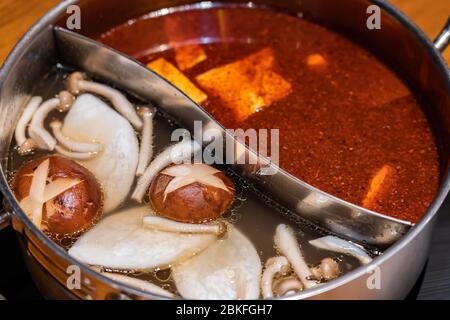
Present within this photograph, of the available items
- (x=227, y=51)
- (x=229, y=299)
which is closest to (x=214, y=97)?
(x=227, y=51)

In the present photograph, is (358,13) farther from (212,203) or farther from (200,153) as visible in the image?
(212,203)

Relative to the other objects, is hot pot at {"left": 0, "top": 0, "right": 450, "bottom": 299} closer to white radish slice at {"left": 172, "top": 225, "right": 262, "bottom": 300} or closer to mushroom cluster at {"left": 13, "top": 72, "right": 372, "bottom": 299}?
mushroom cluster at {"left": 13, "top": 72, "right": 372, "bottom": 299}

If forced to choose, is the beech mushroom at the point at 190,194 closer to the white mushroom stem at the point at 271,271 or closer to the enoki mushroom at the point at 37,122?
the white mushroom stem at the point at 271,271

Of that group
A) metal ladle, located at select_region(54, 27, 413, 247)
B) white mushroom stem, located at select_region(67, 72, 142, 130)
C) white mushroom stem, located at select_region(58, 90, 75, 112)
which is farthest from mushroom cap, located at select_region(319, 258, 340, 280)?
white mushroom stem, located at select_region(58, 90, 75, 112)

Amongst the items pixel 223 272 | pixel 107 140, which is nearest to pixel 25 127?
pixel 107 140

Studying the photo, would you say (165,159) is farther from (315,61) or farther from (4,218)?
(315,61)
